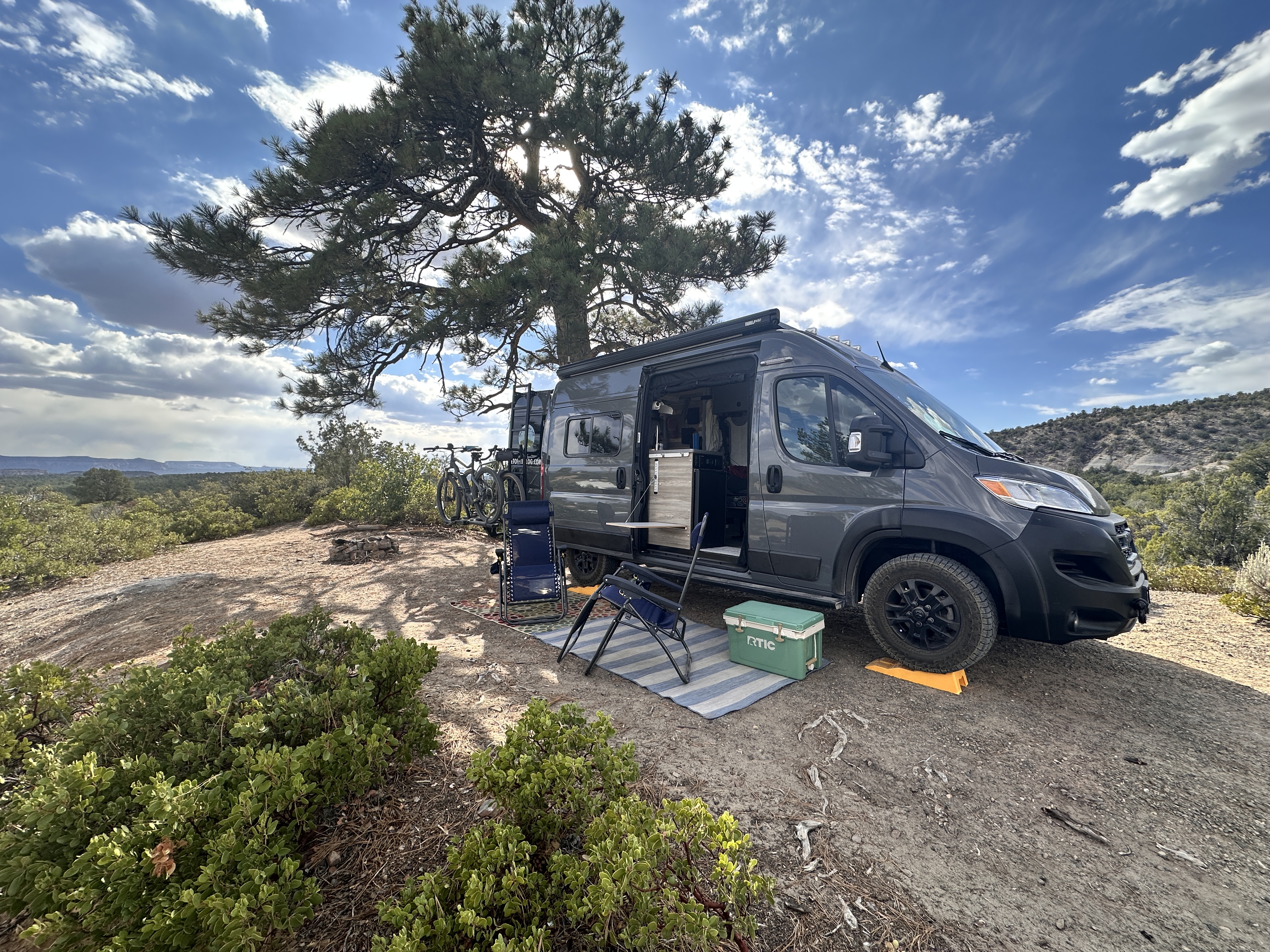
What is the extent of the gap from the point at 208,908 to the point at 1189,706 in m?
4.75

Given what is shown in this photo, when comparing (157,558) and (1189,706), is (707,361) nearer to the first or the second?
(1189,706)

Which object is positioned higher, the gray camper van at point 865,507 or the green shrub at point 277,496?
the gray camper van at point 865,507

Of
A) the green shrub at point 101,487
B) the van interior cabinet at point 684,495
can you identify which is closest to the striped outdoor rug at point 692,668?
the van interior cabinet at point 684,495

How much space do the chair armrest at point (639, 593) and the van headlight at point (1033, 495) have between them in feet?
7.04

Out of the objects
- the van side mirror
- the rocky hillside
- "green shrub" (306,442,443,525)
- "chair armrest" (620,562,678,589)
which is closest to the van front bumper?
the van side mirror

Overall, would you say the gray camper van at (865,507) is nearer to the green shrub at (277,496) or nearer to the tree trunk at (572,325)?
the tree trunk at (572,325)

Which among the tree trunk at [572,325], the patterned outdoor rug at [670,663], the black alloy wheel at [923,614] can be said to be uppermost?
the tree trunk at [572,325]

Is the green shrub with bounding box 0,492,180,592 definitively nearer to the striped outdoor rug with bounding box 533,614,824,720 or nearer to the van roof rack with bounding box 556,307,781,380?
the striped outdoor rug with bounding box 533,614,824,720

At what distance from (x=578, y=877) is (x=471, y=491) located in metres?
8.20

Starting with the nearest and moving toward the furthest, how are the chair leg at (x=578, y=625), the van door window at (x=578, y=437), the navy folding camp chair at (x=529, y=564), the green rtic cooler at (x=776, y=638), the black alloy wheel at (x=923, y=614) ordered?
the black alloy wheel at (x=923, y=614), the green rtic cooler at (x=776, y=638), the chair leg at (x=578, y=625), the navy folding camp chair at (x=529, y=564), the van door window at (x=578, y=437)

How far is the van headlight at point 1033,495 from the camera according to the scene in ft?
10.1

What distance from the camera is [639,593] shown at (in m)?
3.45

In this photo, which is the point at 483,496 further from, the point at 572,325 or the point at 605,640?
the point at 605,640

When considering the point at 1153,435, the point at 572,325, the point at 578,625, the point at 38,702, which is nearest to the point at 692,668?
the point at 578,625
